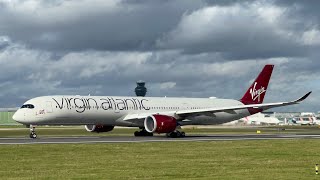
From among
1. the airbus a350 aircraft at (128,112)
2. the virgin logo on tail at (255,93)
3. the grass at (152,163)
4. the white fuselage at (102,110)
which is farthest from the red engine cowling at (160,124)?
the grass at (152,163)

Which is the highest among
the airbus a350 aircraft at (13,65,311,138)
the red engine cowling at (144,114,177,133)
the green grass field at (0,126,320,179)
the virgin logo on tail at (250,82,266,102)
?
the virgin logo on tail at (250,82,266,102)

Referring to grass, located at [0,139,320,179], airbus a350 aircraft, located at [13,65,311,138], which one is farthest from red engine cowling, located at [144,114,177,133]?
grass, located at [0,139,320,179]

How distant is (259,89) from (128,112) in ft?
64.3

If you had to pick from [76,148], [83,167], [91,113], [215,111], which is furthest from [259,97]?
[83,167]

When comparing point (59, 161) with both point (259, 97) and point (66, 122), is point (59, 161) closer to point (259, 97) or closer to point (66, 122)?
point (66, 122)

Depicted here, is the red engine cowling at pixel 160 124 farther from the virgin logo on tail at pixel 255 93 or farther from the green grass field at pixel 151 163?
the green grass field at pixel 151 163

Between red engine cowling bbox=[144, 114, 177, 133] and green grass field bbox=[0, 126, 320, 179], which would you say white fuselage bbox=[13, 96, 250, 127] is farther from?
green grass field bbox=[0, 126, 320, 179]

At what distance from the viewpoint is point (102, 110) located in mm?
56594

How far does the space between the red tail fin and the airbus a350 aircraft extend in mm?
2663

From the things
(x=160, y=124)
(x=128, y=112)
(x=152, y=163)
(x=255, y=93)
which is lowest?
(x=152, y=163)

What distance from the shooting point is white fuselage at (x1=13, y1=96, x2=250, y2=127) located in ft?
178

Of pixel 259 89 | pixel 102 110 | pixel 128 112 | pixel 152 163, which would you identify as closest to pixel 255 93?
pixel 259 89

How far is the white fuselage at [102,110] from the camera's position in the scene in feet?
178

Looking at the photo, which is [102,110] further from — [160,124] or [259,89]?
[259,89]
